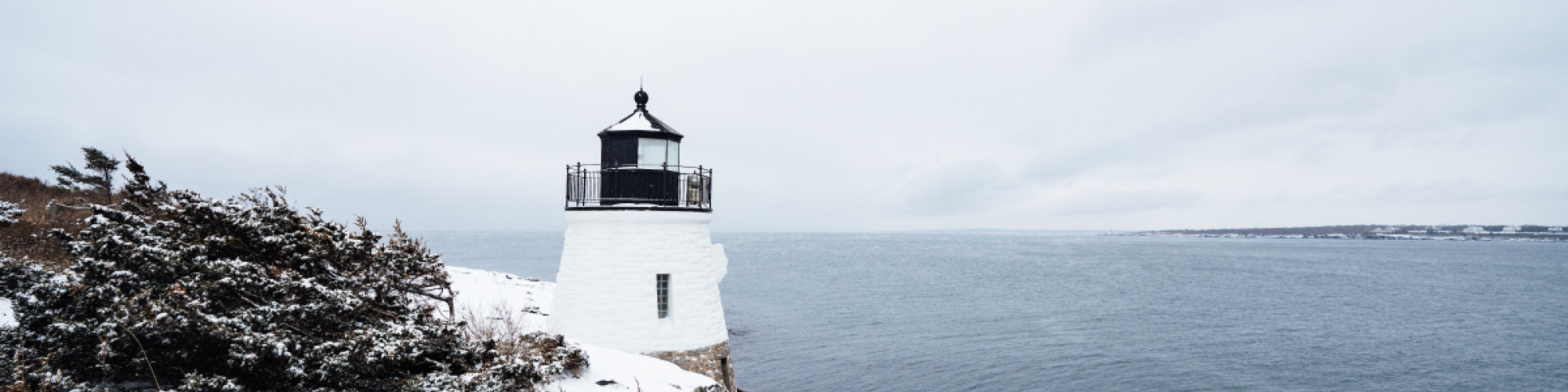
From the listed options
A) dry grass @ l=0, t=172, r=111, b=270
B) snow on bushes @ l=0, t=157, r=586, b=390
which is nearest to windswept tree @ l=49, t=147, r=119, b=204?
dry grass @ l=0, t=172, r=111, b=270

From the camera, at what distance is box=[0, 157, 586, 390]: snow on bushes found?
7648 millimetres

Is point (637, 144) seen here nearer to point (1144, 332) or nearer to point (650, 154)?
point (650, 154)

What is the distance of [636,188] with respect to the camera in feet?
38.5

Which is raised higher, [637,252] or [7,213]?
[7,213]

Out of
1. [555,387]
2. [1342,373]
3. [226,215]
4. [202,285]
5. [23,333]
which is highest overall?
[226,215]

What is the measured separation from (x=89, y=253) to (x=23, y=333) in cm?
102

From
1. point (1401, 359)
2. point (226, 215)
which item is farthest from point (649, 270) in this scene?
point (1401, 359)

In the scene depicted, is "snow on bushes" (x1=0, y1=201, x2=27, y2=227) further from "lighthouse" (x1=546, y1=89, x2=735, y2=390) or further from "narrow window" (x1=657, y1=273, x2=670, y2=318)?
"narrow window" (x1=657, y1=273, x2=670, y2=318)

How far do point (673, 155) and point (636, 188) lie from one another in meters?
0.86

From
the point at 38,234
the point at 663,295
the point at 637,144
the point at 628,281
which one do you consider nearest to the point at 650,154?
the point at 637,144

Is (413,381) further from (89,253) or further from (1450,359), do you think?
(1450,359)

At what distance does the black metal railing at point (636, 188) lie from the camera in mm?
11688

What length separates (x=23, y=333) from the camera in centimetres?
791

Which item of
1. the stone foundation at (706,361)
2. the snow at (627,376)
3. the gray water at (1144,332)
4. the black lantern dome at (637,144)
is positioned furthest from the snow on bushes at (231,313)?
the gray water at (1144,332)
